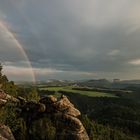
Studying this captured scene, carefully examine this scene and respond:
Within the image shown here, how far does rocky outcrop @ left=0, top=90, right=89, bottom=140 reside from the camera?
8380 cm

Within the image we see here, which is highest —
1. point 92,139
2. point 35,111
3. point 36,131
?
point 35,111

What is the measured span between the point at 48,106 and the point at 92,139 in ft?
103

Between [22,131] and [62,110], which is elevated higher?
[62,110]

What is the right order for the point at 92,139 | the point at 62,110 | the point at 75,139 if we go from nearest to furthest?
the point at 75,139 < the point at 62,110 < the point at 92,139

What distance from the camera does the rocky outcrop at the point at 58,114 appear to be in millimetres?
83800

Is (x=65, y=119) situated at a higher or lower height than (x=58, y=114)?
lower

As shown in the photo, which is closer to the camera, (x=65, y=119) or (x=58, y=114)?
(x=65, y=119)

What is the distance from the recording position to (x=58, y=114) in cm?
9050

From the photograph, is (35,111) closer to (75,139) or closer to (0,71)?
(75,139)

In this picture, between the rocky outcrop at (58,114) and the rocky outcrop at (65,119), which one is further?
the rocky outcrop at (58,114)

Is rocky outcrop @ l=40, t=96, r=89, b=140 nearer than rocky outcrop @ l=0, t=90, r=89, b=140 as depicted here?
Yes

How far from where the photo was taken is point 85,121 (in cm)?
14450

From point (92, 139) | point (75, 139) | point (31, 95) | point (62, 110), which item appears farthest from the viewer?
point (31, 95)

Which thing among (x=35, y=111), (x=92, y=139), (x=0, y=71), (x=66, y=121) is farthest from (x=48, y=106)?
(x=0, y=71)
